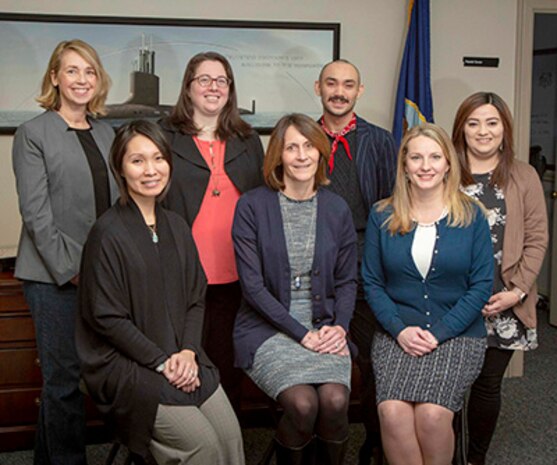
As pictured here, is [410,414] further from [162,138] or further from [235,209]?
[162,138]

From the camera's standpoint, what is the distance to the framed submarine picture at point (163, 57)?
3457 millimetres

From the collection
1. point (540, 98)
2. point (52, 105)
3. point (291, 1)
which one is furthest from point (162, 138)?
point (540, 98)

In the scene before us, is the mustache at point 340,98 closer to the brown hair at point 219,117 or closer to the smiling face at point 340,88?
the smiling face at point 340,88

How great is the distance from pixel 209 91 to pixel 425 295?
3.40ft

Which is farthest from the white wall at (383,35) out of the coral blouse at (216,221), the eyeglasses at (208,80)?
the coral blouse at (216,221)

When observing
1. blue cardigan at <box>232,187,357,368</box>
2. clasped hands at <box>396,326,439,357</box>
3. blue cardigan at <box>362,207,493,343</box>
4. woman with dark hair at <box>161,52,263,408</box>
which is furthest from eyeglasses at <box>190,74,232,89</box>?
clasped hands at <box>396,326,439,357</box>

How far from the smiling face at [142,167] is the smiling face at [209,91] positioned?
0.39 metres

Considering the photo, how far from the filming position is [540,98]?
6094 mm

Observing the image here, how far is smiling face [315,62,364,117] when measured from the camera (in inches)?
109

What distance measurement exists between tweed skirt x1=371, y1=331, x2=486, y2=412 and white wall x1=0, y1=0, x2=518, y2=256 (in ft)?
5.69

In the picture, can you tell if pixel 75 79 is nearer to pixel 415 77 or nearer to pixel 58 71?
pixel 58 71

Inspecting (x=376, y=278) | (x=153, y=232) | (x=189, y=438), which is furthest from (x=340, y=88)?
(x=189, y=438)

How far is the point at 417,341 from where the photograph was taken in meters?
2.44

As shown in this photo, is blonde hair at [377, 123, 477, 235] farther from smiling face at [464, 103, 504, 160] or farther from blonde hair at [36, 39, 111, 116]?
A: blonde hair at [36, 39, 111, 116]
